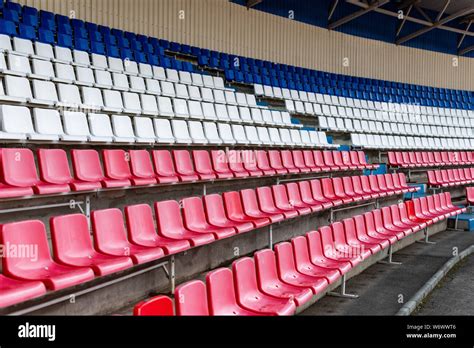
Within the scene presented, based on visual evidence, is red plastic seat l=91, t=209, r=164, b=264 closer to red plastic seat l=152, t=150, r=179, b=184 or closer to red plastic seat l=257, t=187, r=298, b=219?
red plastic seat l=152, t=150, r=179, b=184

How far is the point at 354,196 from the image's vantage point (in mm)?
2691

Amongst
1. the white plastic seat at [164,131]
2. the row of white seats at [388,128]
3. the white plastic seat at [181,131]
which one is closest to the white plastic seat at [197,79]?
the row of white seats at [388,128]

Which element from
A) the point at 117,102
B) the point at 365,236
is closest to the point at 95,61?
the point at 117,102

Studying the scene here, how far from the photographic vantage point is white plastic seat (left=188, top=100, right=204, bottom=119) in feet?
9.43

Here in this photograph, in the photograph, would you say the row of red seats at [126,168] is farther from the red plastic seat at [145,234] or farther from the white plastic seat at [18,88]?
the white plastic seat at [18,88]

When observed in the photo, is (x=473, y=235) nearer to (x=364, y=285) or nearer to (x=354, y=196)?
(x=354, y=196)

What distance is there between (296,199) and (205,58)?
8.09 feet

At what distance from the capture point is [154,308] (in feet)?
2.60

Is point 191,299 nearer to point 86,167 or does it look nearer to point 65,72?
point 86,167

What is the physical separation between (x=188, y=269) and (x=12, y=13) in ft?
8.06

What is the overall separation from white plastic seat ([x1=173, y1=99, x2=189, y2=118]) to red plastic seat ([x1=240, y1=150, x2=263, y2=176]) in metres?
0.48

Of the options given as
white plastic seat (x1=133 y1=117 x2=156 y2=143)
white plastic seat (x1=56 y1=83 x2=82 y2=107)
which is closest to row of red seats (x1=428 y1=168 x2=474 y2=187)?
white plastic seat (x1=133 y1=117 x2=156 y2=143)

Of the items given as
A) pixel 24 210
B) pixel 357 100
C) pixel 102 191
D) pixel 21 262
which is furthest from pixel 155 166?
pixel 357 100

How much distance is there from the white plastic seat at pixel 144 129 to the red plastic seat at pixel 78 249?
965mm
